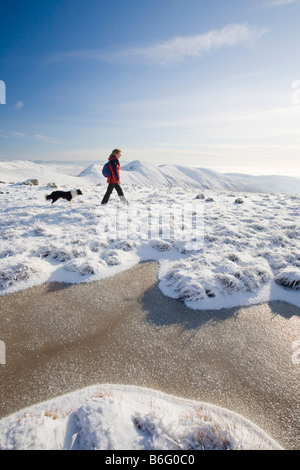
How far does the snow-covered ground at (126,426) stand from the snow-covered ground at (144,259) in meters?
0.01

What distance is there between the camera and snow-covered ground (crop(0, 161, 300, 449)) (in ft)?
7.13

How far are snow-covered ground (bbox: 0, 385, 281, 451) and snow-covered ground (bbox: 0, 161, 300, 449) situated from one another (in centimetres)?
1

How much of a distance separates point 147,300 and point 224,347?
186 cm

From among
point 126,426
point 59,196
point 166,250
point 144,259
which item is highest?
point 59,196

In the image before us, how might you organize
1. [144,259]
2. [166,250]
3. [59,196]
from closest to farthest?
[144,259] → [166,250] → [59,196]

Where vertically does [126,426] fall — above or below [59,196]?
below

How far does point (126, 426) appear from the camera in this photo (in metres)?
2.22

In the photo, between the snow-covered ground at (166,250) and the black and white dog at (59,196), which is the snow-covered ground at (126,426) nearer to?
the snow-covered ground at (166,250)

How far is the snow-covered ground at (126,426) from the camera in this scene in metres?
2.08

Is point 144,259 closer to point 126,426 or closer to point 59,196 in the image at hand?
point 126,426

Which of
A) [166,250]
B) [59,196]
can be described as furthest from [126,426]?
[59,196]

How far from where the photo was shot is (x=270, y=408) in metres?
2.67

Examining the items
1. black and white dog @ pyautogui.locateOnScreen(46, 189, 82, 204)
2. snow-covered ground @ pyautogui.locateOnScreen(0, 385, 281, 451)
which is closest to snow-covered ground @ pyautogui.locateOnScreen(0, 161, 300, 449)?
snow-covered ground @ pyautogui.locateOnScreen(0, 385, 281, 451)

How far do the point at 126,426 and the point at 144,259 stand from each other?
14.9 feet
